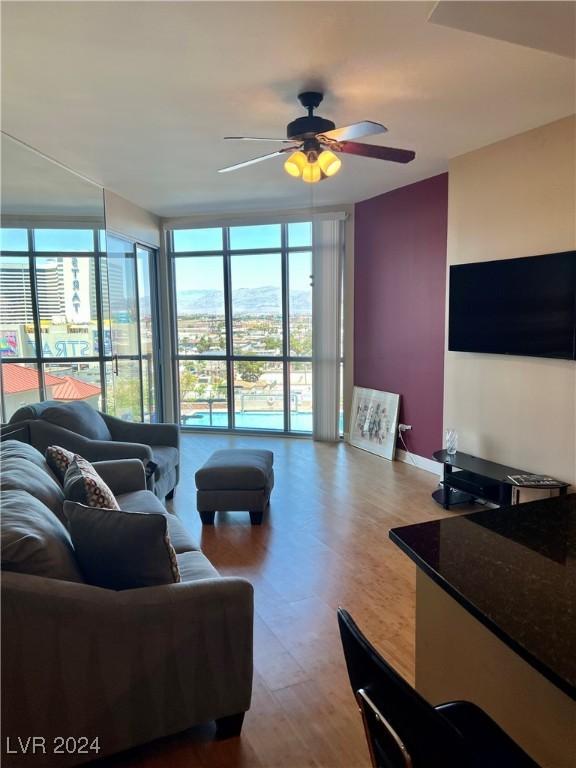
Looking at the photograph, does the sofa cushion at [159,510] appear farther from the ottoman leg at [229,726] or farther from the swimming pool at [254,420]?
the swimming pool at [254,420]

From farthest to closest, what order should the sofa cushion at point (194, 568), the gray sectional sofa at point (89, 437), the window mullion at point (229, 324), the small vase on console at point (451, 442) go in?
the window mullion at point (229, 324) < the small vase on console at point (451, 442) < the gray sectional sofa at point (89, 437) < the sofa cushion at point (194, 568)

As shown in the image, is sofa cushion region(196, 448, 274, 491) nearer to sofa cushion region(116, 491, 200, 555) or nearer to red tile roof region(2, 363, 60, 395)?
sofa cushion region(116, 491, 200, 555)

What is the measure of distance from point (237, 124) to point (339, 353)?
129 inches

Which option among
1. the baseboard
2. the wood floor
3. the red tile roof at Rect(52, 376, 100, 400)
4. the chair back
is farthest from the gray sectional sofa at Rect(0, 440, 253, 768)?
the baseboard

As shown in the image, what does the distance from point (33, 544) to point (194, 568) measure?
29.1 inches

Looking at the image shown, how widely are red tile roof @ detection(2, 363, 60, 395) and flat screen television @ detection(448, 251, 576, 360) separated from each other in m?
3.69

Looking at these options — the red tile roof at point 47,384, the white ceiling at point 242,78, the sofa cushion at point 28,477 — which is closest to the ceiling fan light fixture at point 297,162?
the white ceiling at point 242,78

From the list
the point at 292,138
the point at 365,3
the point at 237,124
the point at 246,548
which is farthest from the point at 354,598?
the point at 237,124

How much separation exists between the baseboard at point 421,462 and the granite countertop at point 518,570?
329 cm

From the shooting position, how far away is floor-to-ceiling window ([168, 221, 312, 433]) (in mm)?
6469

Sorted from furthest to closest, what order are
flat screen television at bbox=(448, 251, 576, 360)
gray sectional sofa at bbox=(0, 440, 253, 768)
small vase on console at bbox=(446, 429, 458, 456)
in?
1. small vase on console at bbox=(446, 429, 458, 456)
2. flat screen television at bbox=(448, 251, 576, 360)
3. gray sectional sofa at bbox=(0, 440, 253, 768)

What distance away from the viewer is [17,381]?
431cm

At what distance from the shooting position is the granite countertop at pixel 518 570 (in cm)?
99

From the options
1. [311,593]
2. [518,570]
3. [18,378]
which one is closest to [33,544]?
[518,570]
